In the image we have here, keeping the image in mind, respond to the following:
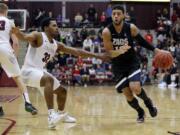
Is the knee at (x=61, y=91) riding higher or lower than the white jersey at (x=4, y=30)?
lower

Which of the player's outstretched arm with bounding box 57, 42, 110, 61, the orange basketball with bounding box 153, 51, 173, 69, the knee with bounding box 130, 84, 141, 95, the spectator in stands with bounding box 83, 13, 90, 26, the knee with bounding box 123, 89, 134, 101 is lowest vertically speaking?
the knee with bounding box 123, 89, 134, 101

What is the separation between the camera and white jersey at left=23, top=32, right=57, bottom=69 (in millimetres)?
7248

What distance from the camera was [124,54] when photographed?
26.0ft

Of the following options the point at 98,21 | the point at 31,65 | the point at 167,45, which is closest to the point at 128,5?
the point at 98,21

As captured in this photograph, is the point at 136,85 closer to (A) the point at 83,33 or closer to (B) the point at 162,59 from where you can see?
(B) the point at 162,59

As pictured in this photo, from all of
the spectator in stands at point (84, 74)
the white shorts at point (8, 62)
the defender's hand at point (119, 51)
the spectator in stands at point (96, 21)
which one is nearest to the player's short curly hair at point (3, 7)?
the white shorts at point (8, 62)

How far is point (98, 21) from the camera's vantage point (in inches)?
1011

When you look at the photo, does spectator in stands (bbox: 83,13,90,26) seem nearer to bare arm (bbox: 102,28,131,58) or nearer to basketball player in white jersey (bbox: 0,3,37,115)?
basketball player in white jersey (bbox: 0,3,37,115)

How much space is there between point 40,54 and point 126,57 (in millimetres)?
1586

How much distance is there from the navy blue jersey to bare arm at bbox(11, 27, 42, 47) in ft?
4.49

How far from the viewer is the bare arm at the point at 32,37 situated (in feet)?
22.7

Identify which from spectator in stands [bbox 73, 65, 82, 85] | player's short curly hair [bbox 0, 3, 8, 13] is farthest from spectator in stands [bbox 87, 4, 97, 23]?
player's short curly hair [bbox 0, 3, 8, 13]

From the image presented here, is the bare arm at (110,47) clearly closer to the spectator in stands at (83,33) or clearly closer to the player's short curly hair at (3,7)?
the player's short curly hair at (3,7)

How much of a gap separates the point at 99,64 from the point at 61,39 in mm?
2692
